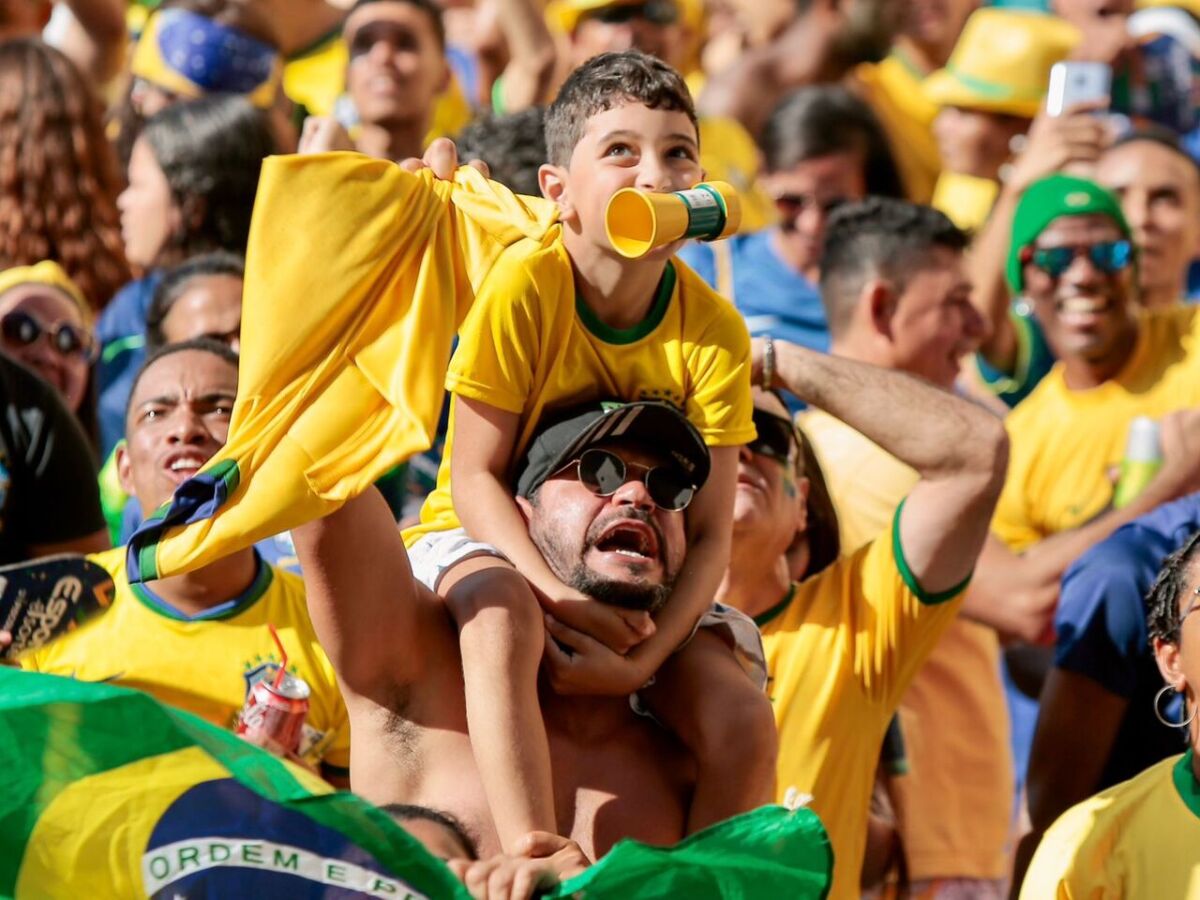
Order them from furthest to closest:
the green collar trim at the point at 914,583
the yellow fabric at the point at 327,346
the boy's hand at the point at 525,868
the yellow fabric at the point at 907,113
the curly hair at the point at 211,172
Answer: the yellow fabric at the point at 907,113, the curly hair at the point at 211,172, the green collar trim at the point at 914,583, the yellow fabric at the point at 327,346, the boy's hand at the point at 525,868

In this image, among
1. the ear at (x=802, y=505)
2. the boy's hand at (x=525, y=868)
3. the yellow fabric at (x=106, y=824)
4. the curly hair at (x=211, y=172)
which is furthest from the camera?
the curly hair at (x=211, y=172)

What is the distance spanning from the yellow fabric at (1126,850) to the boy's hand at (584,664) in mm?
716

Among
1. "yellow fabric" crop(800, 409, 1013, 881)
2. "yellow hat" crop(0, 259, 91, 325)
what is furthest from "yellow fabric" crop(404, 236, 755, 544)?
"yellow hat" crop(0, 259, 91, 325)

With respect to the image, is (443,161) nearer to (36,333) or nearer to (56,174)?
(36,333)

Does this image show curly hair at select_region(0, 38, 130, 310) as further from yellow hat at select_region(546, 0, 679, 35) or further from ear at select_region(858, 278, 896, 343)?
ear at select_region(858, 278, 896, 343)

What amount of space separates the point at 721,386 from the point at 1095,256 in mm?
2448

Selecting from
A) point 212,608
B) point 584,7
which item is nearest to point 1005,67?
point 584,7

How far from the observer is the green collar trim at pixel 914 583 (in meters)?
4.36

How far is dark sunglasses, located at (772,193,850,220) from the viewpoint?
6.78 metres

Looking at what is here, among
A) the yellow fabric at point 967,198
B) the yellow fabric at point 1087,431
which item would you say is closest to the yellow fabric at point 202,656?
the yellow fabric at point 1087,431

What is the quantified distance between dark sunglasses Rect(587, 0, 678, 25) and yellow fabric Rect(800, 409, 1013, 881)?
2.37 metres

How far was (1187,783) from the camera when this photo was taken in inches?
145

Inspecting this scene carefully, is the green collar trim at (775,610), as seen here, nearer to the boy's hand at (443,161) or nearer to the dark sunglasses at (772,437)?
the dark sunglasses at (772,437)

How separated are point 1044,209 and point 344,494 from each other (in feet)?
10.7
